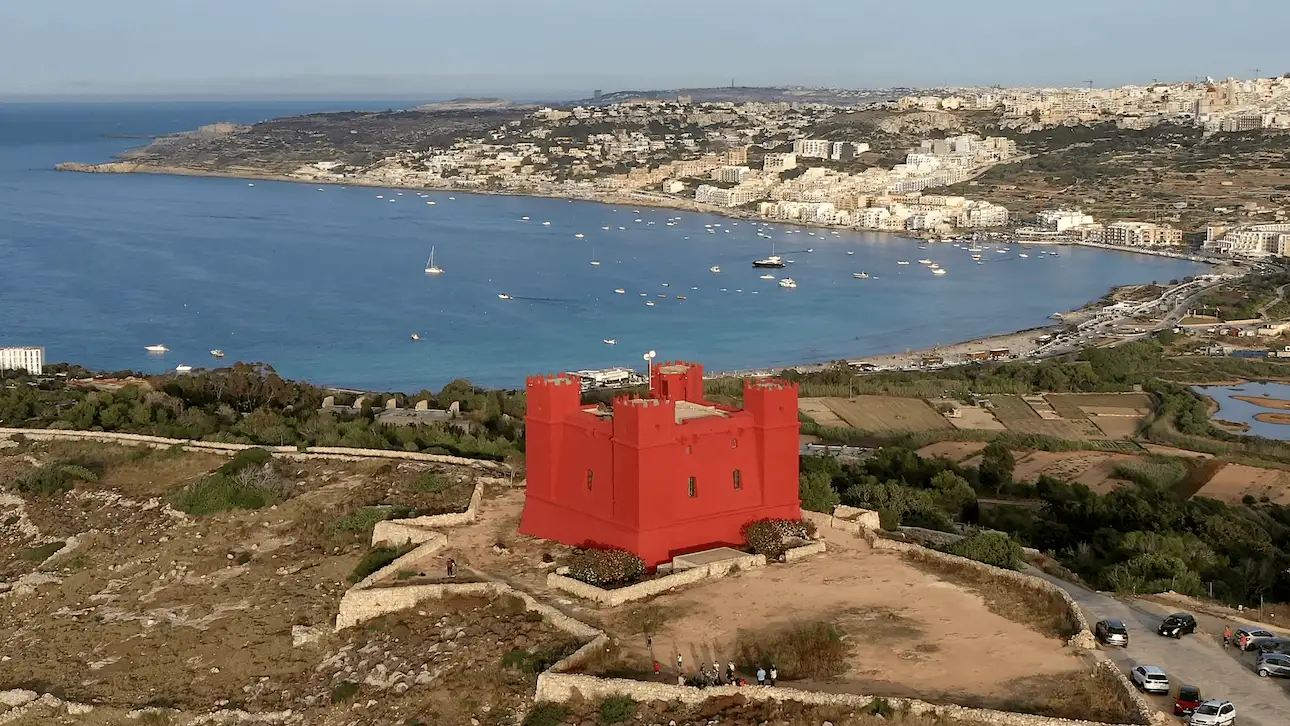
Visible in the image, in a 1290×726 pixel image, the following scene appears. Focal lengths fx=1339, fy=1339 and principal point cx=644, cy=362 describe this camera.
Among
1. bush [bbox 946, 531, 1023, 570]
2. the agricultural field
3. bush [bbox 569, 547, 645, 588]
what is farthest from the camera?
the agricultural field

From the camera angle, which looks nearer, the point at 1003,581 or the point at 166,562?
the point at 1003,581

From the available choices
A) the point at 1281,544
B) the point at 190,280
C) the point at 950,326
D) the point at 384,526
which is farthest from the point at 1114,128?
the point at 384,526

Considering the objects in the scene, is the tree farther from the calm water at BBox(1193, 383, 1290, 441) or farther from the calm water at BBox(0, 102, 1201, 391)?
A: the calm water at BBox(0, 102, 1201, 391)

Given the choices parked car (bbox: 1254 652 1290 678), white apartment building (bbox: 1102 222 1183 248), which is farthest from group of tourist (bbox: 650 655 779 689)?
white apartment building (bbox: 1102 222 1183 248)

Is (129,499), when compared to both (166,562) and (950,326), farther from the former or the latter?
(950,326)

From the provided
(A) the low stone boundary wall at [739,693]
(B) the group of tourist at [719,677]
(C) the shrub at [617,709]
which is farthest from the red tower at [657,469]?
(C) the shrub at [617,709]

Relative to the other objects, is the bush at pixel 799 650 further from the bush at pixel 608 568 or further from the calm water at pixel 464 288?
the calm water at pixel 464 288
